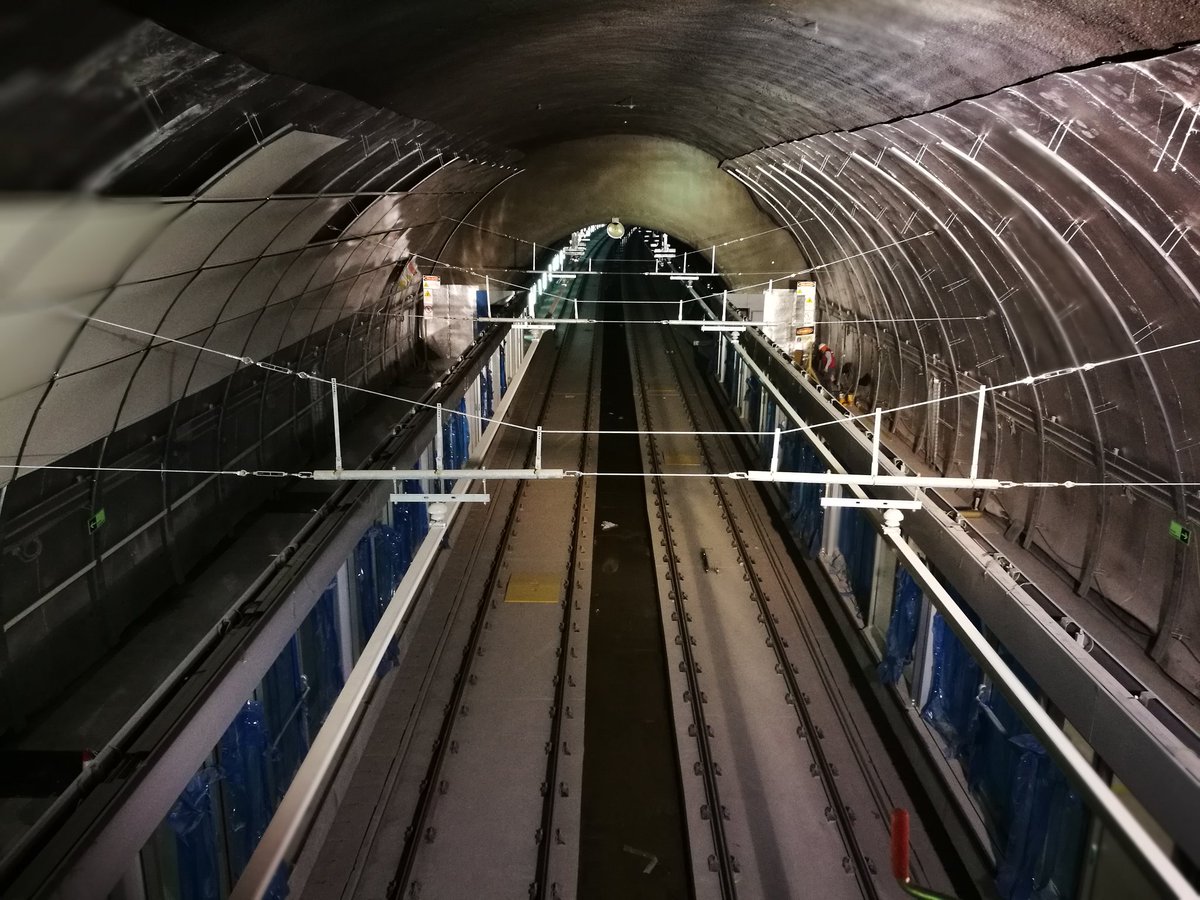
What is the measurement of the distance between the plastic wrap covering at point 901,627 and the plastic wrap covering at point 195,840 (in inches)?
279

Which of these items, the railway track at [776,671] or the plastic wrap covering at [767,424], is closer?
the railway track at [776,671]

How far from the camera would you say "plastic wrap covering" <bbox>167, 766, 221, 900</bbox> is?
649 centimetres

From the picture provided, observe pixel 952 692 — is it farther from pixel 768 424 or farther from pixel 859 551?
pixel 768 424

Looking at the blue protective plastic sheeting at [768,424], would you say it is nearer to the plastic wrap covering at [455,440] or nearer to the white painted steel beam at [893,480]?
the plastic wrap covering at [455,440]

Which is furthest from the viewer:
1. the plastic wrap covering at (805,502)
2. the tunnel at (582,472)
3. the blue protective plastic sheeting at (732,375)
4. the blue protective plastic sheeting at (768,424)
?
the blue protective plastic sheeting at (732,375)

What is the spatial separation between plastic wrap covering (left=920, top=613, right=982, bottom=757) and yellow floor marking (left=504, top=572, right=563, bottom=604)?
5.57m

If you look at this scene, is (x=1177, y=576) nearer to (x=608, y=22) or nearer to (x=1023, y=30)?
(x=1023, y=30)

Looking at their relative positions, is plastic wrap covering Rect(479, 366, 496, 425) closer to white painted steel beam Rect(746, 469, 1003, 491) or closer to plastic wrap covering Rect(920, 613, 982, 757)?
plastic wrap covering Rect(920, 613, 982, 757)

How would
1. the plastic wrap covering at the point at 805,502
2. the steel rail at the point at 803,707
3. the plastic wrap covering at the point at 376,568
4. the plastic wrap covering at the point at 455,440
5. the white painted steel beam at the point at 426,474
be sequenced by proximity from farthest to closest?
the plastic wrap covering at the point at 455,440 → the plastic wrap covering at the point at 805,502 → the plastic wrap covering at the point at 376,568 → the steel rail at the point at 803,707 → the white painted steel beam at the point at 426,474

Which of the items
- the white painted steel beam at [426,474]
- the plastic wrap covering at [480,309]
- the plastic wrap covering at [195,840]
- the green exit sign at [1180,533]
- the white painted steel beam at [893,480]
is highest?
the plastic wrap covering at [480,309]

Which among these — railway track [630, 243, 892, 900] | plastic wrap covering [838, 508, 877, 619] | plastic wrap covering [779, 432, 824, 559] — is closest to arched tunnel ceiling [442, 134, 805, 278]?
railway track [630, 243, 892, 900]

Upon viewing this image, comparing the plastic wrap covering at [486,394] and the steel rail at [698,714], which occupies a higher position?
the plastic wrap covering at [486,394]

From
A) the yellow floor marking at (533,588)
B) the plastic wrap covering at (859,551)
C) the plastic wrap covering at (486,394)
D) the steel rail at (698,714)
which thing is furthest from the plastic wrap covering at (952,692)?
the plastic wrap covering at (486,394)

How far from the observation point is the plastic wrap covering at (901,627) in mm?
10430
